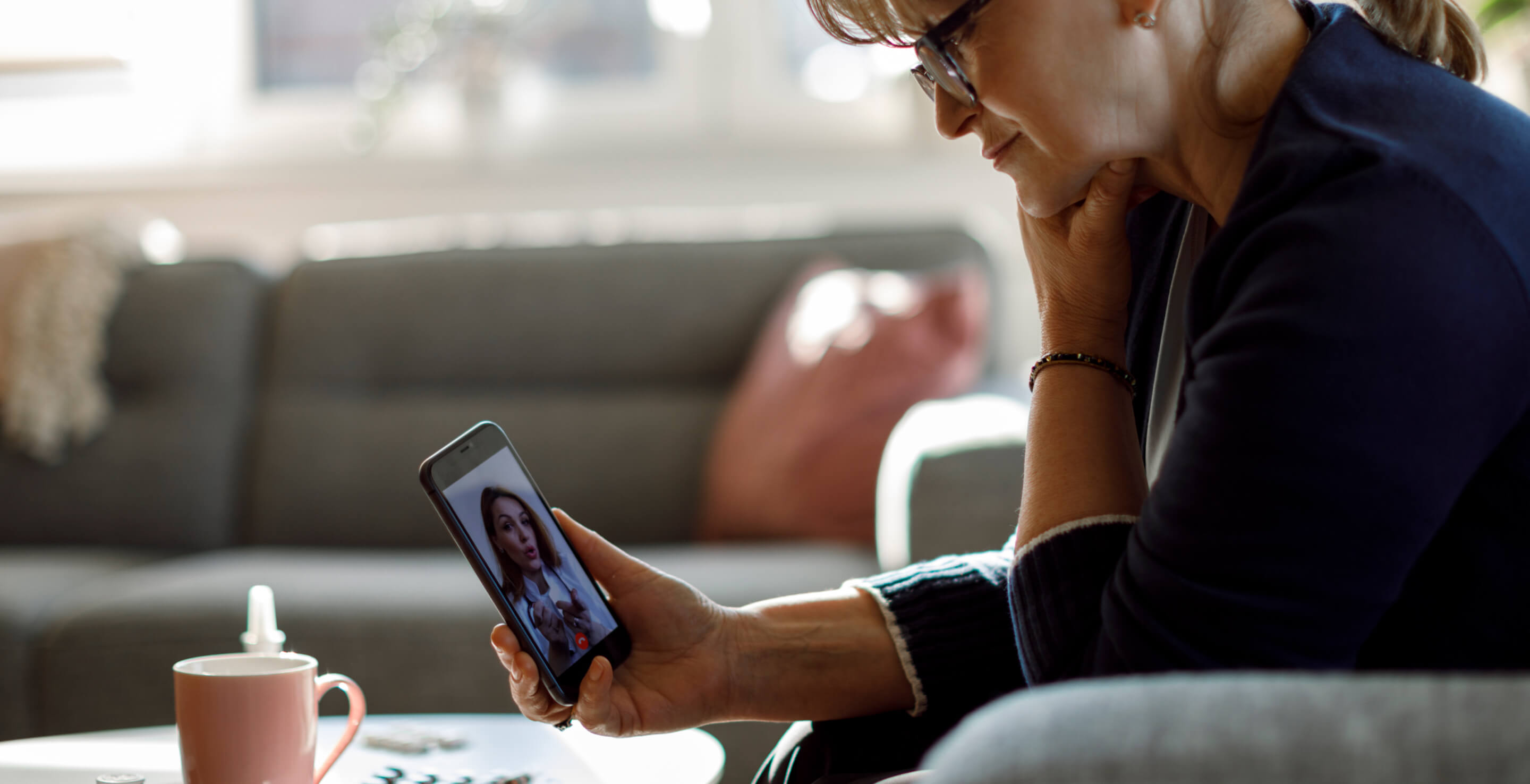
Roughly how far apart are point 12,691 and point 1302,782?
165 cm

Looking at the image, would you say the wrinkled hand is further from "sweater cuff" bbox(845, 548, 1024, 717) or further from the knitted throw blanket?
the knitted throw blanket

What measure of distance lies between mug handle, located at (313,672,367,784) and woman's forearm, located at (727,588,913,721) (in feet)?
0.83

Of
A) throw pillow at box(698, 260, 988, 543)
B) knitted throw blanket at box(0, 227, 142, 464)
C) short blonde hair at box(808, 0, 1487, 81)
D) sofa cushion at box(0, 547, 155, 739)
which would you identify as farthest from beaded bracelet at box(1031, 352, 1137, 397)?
knitted throw blanket at box(0, 227, 142, 464)

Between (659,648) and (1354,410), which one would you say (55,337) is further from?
(1354,410)

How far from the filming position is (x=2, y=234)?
7.54 ft

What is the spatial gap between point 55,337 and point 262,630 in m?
1.51

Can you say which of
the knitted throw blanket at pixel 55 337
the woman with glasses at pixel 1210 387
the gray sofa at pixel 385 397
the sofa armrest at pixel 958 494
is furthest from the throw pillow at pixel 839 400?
the knitted throw blanket at pixel 55 337

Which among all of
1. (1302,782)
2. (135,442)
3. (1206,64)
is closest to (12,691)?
(135,442)

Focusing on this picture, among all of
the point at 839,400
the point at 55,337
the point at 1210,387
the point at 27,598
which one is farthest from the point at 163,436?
the point at 1210,387

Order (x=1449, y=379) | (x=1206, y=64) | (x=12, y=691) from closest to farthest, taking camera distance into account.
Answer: (x=1449, y=379)
(x=1206, y=64)
(x=12, y=691)

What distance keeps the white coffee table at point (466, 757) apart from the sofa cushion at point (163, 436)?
1177 millimetres

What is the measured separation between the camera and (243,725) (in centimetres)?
73

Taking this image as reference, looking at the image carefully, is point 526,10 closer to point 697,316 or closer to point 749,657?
point 697,316

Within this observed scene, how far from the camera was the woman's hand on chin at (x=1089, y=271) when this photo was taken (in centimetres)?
79
